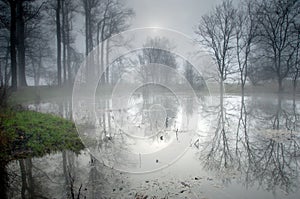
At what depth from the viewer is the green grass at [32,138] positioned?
14.8 feet

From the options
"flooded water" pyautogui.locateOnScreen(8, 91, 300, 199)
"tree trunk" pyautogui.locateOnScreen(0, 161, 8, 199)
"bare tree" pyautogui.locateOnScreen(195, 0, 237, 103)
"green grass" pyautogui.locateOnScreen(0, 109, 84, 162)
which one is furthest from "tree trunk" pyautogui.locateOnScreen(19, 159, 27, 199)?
"bare tree" pyautogui.locateOnScreen(195, 0, 237, 103)

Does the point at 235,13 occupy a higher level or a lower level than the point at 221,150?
higher

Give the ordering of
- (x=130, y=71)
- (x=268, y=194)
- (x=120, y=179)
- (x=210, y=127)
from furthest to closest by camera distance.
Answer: (x=210, y=127)
(x=130, y=71)
(x=120, y=179)
(x=268, y=194)

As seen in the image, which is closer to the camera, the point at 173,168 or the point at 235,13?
the point at 173,168

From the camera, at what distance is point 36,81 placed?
35.3 meters

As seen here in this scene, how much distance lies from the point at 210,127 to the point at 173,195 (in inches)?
199

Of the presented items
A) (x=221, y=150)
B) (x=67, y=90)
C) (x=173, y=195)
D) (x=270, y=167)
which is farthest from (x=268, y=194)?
(x=67, y=90)

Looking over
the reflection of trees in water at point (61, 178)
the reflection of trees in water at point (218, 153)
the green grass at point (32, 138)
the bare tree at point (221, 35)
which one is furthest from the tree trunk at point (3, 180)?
the bare tree at point (221, 35)

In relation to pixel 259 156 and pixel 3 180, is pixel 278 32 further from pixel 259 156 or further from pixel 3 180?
pixel 3 180

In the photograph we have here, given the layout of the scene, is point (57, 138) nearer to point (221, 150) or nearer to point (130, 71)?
point (130, 71)

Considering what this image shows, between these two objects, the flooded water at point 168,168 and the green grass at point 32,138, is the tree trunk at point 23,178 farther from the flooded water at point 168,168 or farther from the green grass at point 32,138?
the green grass at point 32,138

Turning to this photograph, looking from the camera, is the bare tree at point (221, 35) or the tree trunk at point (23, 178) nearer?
the tree trunk at point (23, 178)

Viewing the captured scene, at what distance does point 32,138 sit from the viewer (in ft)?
16.6

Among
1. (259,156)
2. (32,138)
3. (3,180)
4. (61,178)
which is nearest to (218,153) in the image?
(259,156)
